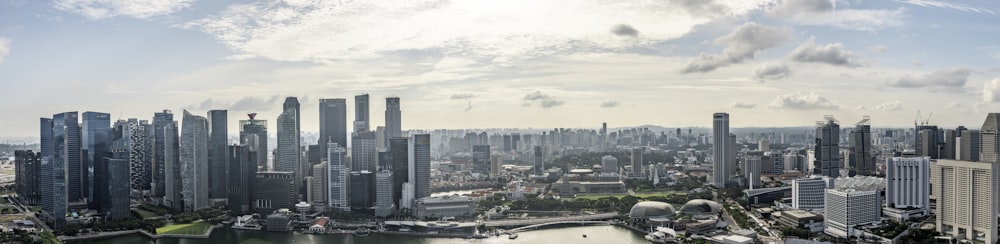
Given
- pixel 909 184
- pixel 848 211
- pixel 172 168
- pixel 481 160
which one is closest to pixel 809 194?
pixel 909 184

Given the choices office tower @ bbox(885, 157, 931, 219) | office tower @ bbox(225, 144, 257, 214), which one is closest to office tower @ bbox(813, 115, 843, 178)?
office tower @ bbox(885, 157, 931, 219)

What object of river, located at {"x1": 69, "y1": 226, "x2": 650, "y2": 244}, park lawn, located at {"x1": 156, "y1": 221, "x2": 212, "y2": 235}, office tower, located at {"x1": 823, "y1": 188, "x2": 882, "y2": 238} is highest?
office tower, located at {"x1": 823, "y1": 188, "x2": 882, "y2": 238}

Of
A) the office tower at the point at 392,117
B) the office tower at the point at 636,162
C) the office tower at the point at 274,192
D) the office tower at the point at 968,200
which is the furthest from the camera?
the office tower at the point at 636,162

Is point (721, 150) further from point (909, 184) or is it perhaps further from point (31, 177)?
point (31, 177)

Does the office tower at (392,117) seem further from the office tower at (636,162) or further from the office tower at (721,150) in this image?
the office tower at (721,150)

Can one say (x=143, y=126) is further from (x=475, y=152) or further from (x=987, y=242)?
(x=987, y=242)

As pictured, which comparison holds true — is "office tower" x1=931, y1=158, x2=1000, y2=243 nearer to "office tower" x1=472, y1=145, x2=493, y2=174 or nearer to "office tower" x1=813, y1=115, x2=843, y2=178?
"office tower" x1=813, y1=115, x2=843, y2=178

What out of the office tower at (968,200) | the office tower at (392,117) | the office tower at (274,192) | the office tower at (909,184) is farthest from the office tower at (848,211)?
the office tower at (392,117)

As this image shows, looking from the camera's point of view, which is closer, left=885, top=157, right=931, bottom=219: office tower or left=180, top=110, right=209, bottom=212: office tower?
left=885, top=157, right=931, bottom=219: office tower
